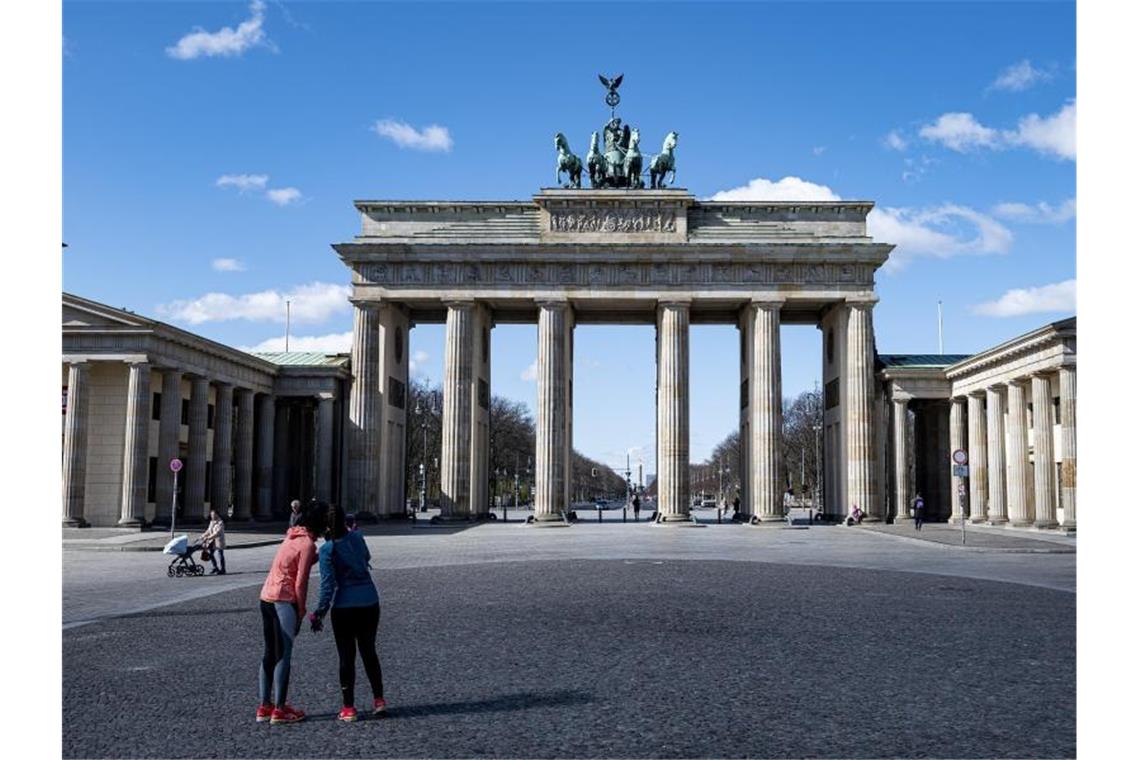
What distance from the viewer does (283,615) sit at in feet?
32.2

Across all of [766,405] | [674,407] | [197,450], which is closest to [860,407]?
[766,405]

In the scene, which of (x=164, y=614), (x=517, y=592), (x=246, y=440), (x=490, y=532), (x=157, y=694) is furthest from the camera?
(x=246, y=440)

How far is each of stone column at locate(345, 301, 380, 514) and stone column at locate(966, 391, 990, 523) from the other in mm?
32248

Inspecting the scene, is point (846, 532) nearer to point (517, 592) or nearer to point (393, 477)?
point (393, 477)

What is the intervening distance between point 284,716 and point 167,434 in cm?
4323

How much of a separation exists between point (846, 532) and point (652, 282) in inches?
725

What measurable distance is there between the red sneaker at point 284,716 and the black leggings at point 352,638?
1.52 feet

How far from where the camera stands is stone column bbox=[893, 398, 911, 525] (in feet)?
201

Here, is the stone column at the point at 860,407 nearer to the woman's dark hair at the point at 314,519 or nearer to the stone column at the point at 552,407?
the stone column at the point at 552,407

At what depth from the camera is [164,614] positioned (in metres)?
18.2

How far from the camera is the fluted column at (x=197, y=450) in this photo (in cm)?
5275

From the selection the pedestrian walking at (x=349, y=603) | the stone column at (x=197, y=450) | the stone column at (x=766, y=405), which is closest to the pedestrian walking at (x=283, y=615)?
the pedestrian walking at (x=349, y=603)

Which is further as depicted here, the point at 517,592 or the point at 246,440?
the point at 246,440
